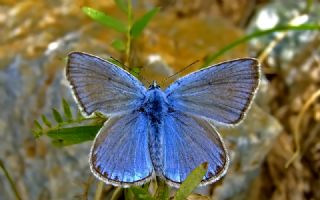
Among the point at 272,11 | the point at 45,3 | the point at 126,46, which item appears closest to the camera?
the point at 126,46

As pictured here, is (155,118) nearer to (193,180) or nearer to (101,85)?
(101,85)

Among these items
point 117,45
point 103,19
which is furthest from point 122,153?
point 103,19

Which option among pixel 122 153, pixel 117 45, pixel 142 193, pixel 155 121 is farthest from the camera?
pixel 117 45

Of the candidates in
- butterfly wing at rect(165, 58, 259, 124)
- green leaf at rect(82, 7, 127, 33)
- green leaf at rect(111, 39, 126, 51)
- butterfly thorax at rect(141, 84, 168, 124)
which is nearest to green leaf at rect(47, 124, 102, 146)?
butterfly thorax at rect(141, 84, 168, 124)

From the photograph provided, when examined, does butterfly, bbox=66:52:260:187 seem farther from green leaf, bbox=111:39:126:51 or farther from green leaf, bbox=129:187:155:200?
green leaf, bbox=111:39:126:51

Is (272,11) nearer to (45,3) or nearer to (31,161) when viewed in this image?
(45,3)

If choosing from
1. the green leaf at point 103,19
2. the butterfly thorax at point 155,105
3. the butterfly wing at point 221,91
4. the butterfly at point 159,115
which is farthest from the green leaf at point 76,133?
the green leaf at point 103,19

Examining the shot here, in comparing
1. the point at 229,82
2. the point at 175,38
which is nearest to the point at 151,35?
the point at 175,38
